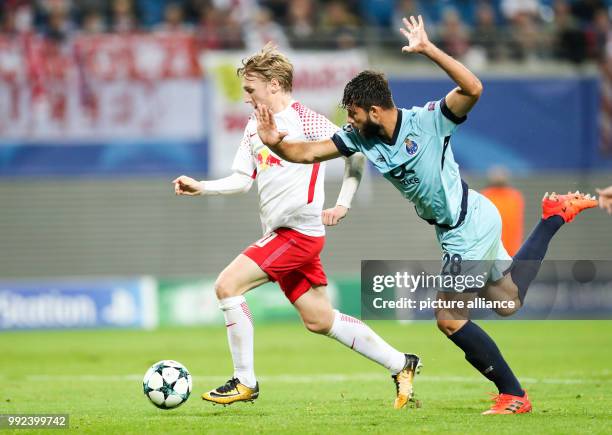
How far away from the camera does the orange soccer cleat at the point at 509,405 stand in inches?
318

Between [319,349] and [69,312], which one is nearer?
[319,349]

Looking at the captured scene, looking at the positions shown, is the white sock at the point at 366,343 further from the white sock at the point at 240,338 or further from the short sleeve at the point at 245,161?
the short sleeve at the point at 245,161

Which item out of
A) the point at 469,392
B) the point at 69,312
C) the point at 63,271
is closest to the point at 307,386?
the point at 469,392

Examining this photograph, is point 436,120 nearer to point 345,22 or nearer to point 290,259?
point 290,259

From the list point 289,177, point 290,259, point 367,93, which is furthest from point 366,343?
point 367,93

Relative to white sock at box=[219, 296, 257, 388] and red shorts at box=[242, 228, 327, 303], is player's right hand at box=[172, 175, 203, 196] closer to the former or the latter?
red shorts at box=[242, 228, 327, 303]

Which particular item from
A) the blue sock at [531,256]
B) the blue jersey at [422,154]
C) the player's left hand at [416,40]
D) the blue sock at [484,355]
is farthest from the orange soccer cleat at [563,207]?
the player's left hand at [416,40]

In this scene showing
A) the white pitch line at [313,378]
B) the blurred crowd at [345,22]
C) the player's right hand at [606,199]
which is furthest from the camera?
the blurred crowd at [345,22]

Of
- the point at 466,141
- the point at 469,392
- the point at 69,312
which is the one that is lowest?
the point at 69,312

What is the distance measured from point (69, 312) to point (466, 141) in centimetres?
797

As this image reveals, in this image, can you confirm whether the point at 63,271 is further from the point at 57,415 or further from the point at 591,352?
the point at 57,415

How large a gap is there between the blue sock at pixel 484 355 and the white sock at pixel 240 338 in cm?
155

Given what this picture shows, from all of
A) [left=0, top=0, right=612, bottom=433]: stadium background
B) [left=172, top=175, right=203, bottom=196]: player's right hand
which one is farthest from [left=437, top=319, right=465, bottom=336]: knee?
[left=0, top=0, right=612, bottom=433]: stadium background

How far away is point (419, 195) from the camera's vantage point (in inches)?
314
